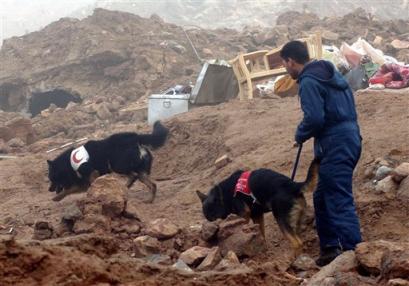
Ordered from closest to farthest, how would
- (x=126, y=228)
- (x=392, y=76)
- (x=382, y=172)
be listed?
1. (x=126, y=228)
2. (x=382, y=172)
3. (x=392, y=76)

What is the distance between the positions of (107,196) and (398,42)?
1361 cm

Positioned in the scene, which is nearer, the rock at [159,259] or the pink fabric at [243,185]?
the rock at [159,259]

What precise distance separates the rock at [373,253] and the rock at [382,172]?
241 cm

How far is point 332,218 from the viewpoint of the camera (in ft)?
16.6

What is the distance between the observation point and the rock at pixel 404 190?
5.90m

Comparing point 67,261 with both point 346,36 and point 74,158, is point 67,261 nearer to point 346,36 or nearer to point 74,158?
point 74,158

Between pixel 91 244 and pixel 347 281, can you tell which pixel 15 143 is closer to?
pixel 91 244

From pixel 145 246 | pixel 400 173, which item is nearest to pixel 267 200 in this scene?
pixel 145 246

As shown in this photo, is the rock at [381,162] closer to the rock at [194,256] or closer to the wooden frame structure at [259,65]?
the rock at [194,256]

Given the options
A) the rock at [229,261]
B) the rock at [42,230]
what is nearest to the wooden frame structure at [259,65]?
the rock at [42,230]

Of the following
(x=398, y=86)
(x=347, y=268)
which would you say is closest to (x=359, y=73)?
(x=398, y=86)

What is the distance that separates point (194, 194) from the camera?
8.01m

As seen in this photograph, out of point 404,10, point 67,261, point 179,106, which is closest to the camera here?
point 67,261

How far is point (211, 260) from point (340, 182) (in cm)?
116
